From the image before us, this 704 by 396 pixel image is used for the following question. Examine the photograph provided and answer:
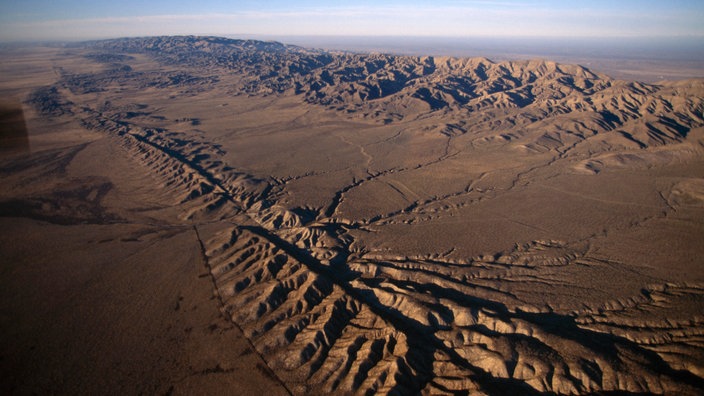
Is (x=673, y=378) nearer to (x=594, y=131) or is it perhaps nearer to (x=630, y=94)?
(x=594, y=131)

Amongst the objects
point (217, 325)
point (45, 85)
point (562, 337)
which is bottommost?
point (217, 325)

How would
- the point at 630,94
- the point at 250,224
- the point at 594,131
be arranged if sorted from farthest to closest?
the point at 630,94
the point at 594,131
the point at 250,224

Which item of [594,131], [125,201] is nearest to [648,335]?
[125,201]

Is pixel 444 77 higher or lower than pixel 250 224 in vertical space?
higher

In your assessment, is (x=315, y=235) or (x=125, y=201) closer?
(x=315, y=235)

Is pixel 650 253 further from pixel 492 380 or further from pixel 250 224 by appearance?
pixel 250 224

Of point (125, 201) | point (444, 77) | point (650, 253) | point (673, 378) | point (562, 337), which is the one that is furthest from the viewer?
point (444, 77)
